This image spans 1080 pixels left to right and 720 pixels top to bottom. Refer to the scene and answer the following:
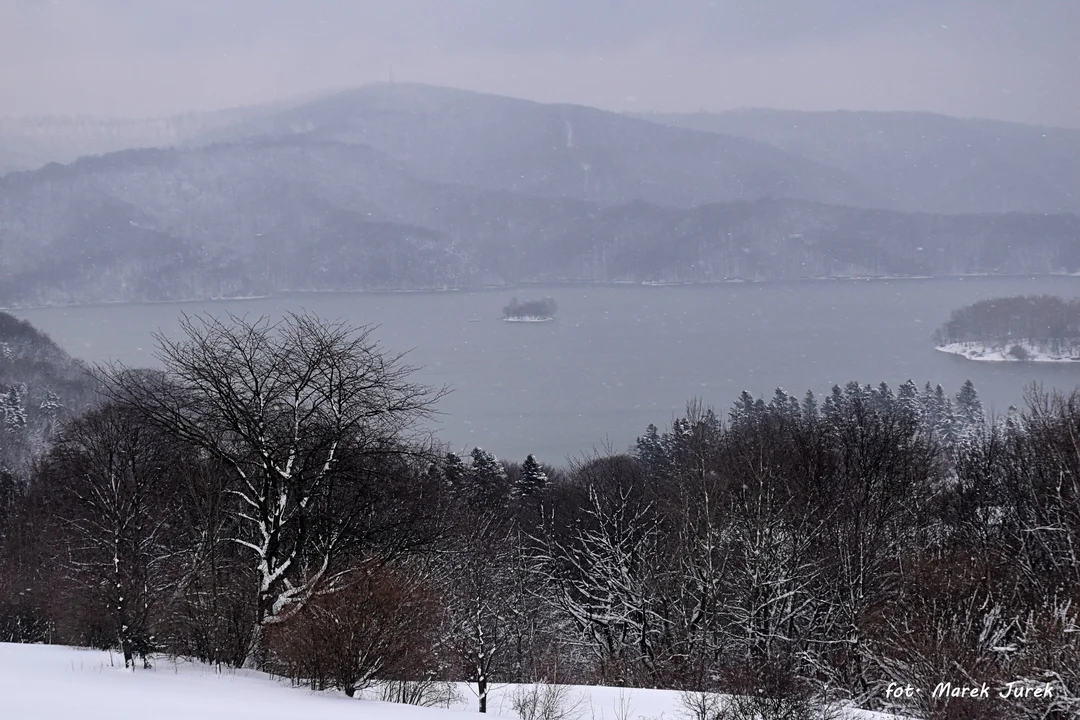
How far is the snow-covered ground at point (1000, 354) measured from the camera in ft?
391

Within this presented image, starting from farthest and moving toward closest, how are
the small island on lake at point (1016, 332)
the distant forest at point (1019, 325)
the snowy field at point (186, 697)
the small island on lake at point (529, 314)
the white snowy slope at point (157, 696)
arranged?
the small island on lake at point (529, 314) → the distant forest at point (1019, 325) → the small island on lake at point (1016, 332) → the snowy field at point (186, 697) → the white snowy slope at point (157, 696)

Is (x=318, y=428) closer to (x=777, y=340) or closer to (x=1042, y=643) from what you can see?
(x=1042, y=643)

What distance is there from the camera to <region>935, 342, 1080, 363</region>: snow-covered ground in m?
119

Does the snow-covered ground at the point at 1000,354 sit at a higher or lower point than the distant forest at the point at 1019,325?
lower

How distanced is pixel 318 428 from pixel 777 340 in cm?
14561

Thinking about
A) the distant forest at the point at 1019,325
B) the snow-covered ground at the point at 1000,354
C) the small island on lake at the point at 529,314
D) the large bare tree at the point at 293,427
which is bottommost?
the large bare tree at the point at 293,427

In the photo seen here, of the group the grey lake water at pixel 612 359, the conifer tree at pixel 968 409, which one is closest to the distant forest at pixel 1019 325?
the grey lake water at pixel 612 359

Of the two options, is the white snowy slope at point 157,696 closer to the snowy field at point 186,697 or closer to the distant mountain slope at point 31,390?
the snowy field at point 186,697

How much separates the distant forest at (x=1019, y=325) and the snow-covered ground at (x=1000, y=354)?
2.28ft

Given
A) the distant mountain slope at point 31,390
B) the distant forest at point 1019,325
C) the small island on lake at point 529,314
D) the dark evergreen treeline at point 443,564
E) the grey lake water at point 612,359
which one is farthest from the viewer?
the small island on lake at point 529,314

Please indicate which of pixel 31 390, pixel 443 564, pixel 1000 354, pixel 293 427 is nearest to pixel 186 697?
pixel 293 427

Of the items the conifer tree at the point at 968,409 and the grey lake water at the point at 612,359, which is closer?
the conifer tree at the point at 968,409

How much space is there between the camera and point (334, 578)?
955 cm

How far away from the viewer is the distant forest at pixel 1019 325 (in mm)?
125250
